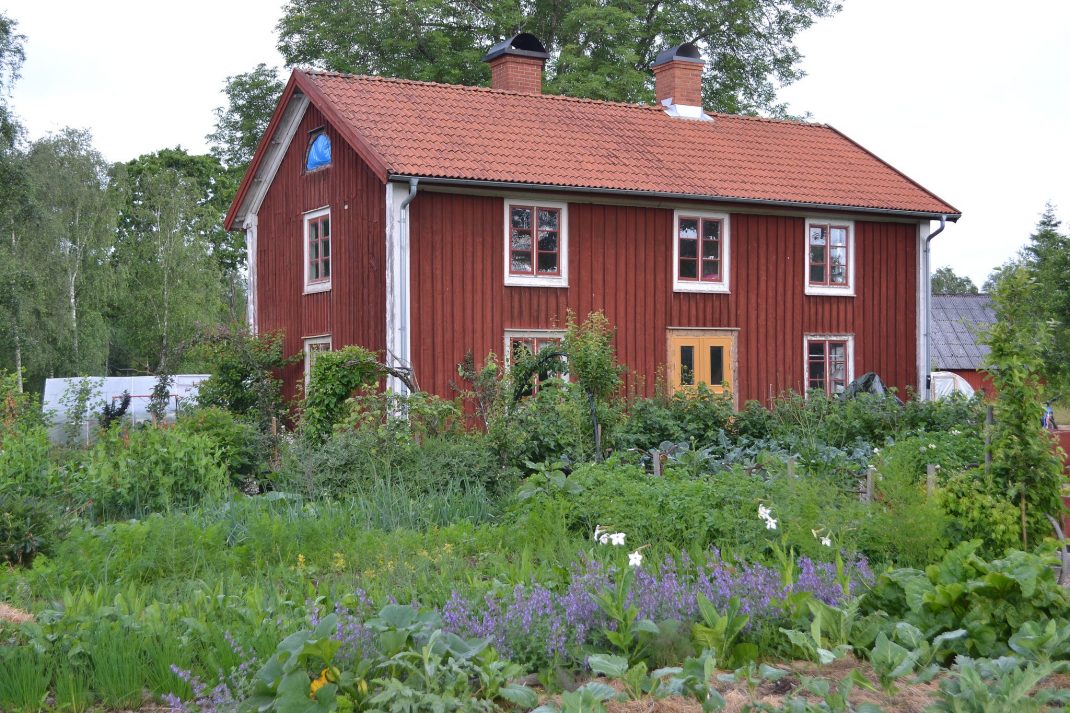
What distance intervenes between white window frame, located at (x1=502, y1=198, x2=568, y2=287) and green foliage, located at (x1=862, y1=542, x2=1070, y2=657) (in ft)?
43.6

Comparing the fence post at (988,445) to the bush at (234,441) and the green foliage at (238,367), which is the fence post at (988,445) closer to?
the bush at (234,441)

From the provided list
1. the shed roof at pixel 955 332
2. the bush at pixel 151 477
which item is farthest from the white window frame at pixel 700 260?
the shed roof at pixel 955 332

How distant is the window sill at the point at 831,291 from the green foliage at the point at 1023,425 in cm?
1364

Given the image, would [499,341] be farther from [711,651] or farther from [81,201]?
[81,201]

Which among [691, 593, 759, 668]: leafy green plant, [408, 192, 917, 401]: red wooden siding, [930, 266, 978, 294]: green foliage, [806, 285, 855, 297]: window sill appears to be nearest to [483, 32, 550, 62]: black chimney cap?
[408, 192, 917, 401]: red wooden siding

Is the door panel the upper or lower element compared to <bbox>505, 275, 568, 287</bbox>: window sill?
lower

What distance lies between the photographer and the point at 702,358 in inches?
783

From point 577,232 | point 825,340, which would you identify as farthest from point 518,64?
point 825,340

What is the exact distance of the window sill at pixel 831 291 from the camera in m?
21.0

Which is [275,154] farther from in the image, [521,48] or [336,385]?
[336,385]

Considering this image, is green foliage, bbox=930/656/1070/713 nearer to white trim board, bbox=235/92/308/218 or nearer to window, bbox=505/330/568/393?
window, bbox=505/330/568/393

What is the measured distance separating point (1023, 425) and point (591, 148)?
44.0 feet

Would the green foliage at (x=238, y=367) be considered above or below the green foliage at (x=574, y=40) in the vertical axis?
below

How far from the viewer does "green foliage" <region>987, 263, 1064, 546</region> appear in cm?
718
